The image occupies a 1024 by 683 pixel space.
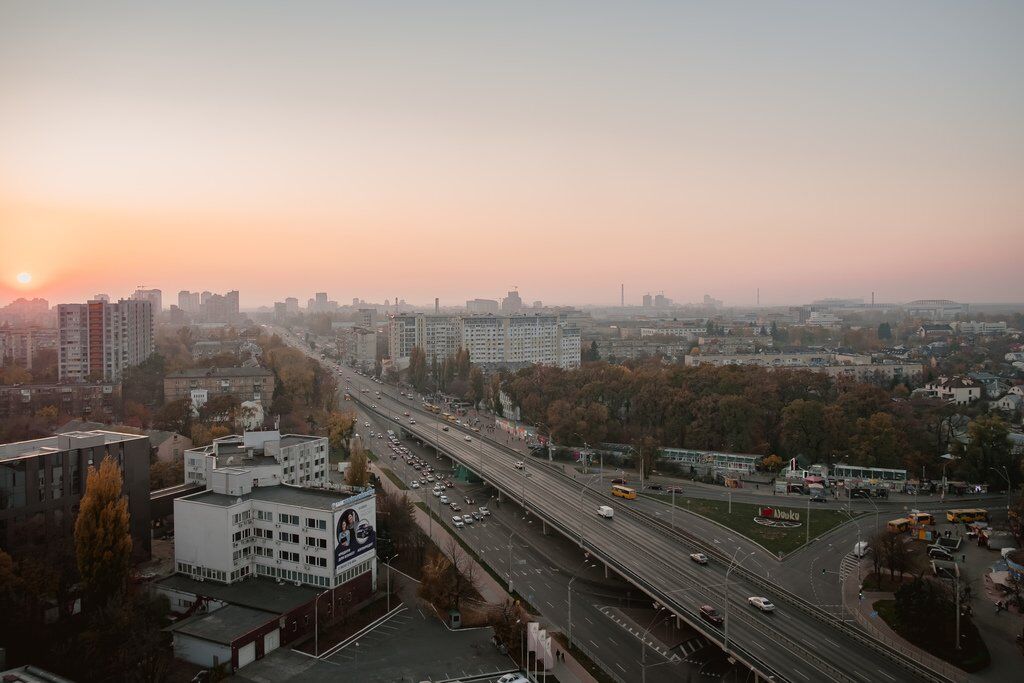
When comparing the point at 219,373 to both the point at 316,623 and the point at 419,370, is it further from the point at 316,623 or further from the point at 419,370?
the point at 316,623

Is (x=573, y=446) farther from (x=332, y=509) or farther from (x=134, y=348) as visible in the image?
(x=134, y=348)

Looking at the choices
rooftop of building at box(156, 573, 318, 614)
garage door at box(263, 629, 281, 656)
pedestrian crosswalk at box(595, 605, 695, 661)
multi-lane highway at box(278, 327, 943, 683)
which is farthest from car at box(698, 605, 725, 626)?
garage door at box(263, 629, 281, 656)

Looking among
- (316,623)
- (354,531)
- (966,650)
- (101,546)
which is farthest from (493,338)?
(966,650)

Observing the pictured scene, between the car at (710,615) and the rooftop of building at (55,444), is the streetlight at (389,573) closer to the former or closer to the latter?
the rooftop of building at (55,444)

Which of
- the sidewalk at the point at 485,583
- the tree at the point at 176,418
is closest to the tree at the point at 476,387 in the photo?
the sidewalk at the point at 485,583

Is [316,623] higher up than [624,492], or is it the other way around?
[624,492]

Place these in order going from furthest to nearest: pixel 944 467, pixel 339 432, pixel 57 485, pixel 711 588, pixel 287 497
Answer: pixel 339 432, pixel 944 467, pixel 287 497, pixel 57 485, pixel 711 588
